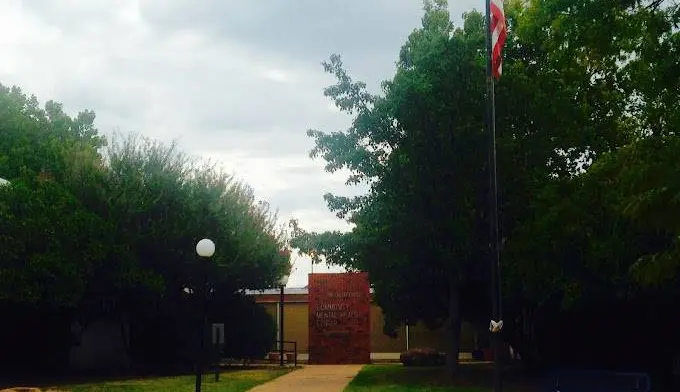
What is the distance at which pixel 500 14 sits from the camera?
48.4 ft

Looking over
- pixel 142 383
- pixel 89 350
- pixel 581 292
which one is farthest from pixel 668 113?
pixel 89 350

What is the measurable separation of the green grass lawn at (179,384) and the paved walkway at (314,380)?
50 cm

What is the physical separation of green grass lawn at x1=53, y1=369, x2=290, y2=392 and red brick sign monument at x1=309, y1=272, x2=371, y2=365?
6.29 m

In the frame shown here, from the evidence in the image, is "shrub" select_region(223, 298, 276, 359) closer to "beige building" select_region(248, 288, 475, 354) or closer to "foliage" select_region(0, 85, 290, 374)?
"foliage" select_region(0, 85, 290, 374)

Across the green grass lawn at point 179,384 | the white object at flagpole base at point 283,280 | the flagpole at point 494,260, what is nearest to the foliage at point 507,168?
the flagpole at point 494,260

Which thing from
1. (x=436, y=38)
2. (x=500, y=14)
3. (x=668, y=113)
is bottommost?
(x=668, y=113)

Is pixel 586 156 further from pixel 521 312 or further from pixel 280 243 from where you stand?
pixel 280 243

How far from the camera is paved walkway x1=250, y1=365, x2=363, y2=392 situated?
20469 mm

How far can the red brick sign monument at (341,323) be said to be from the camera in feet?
104

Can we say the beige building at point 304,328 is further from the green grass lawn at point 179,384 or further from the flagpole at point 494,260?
the flagpole at point 494,260

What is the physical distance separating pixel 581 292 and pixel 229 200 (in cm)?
1281

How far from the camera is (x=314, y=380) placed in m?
23.2

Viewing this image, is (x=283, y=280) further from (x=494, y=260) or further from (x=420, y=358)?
(x=494, y=260)

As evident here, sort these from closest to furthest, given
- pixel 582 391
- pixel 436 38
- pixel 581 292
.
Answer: pixel 582 391
pixel 581 292
pixel 436 38
